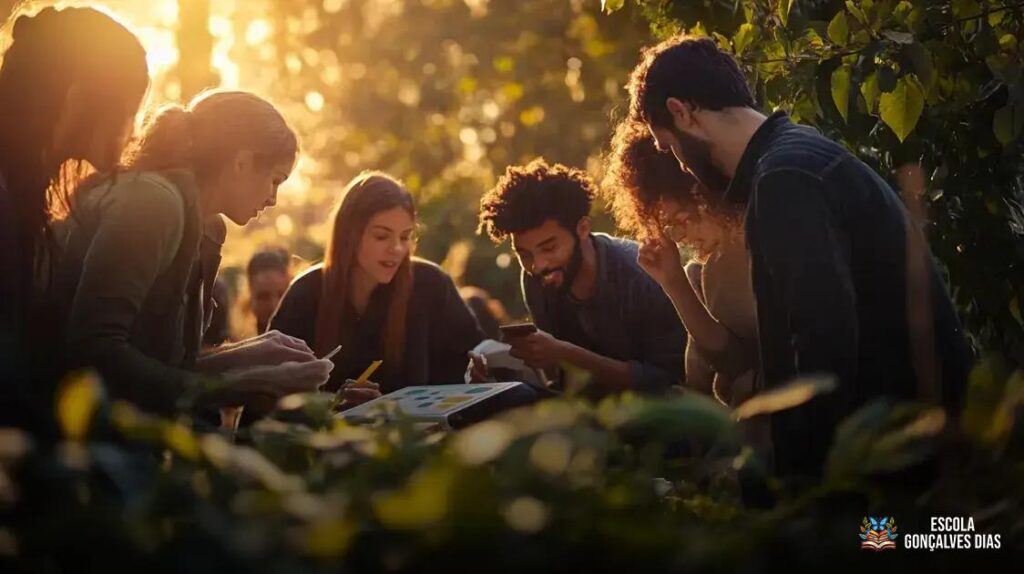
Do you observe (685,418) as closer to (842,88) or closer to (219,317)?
(842,88)

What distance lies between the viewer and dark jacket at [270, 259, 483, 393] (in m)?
6.18

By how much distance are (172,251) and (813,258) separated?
5.22ft

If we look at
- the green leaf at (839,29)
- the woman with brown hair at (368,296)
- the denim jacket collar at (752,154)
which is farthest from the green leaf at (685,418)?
the woman with brown hair at (368,296)

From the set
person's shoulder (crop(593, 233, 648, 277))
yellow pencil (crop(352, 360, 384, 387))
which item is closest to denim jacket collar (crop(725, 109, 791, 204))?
yellow pencil (crop(352, 360, 384, 387))

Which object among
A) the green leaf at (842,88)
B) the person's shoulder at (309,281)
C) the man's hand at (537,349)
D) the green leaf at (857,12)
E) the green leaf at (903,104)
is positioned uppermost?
the green leaf at (857,12)

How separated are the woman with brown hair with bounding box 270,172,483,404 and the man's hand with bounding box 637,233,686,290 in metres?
1.63

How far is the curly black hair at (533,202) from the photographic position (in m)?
6.00

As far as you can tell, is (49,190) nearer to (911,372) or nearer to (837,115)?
(911,372)

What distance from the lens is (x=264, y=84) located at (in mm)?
20469

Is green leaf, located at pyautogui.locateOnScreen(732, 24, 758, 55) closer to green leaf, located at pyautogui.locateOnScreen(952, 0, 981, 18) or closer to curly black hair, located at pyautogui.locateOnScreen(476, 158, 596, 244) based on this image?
green leaf, located at pyautogui.locateOnScreen(952, 0, 981, 18)

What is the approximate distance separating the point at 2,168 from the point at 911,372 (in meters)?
1.98

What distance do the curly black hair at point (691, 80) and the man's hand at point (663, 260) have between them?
55.0 inches

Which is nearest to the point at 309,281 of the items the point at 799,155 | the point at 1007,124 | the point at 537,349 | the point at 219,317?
the point at 537,349

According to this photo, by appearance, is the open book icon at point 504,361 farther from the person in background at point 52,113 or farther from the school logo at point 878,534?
the school logo at point 878,534
